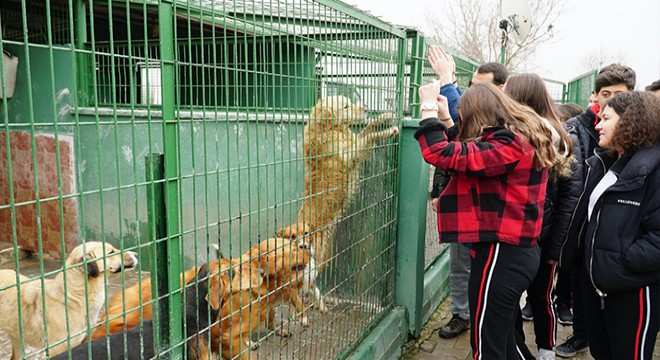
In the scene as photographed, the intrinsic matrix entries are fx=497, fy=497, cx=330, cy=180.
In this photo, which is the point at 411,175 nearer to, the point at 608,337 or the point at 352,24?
the point at 352,24

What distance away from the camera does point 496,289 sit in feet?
8.98

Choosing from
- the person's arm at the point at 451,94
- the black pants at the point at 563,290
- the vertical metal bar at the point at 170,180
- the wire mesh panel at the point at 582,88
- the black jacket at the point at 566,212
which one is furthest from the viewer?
the wire mesh panel at the point at 582,88

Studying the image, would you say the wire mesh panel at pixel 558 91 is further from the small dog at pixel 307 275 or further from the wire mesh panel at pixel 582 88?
the small dog at pixel 307 275

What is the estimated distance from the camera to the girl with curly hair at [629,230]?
276 cm

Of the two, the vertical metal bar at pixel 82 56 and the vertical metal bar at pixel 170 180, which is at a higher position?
the vertical metal bar at pixel 82 56

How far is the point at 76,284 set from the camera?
311cm

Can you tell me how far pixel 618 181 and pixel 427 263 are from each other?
2.49 metres

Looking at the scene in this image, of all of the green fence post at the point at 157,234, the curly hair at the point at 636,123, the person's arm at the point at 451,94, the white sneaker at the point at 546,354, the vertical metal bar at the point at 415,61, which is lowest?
the white sneaker at the point at 546,354

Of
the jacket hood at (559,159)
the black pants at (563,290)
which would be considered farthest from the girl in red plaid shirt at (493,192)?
the black pants at (563,290)

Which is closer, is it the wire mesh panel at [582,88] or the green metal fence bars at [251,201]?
the green metal fence bars at [251,201]

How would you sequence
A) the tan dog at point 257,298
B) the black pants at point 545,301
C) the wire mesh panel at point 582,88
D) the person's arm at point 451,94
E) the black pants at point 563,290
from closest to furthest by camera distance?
the tan dog at point 257,298 → the person's arm at point 451,94 → the black pants at point 545,301 → the black pants at point 563,290 → the wire mesh panel at point 582,88

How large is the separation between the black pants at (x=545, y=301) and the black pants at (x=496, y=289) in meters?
0.90

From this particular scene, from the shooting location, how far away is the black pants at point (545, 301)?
3.64m

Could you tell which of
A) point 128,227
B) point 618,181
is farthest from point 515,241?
point 128,227
